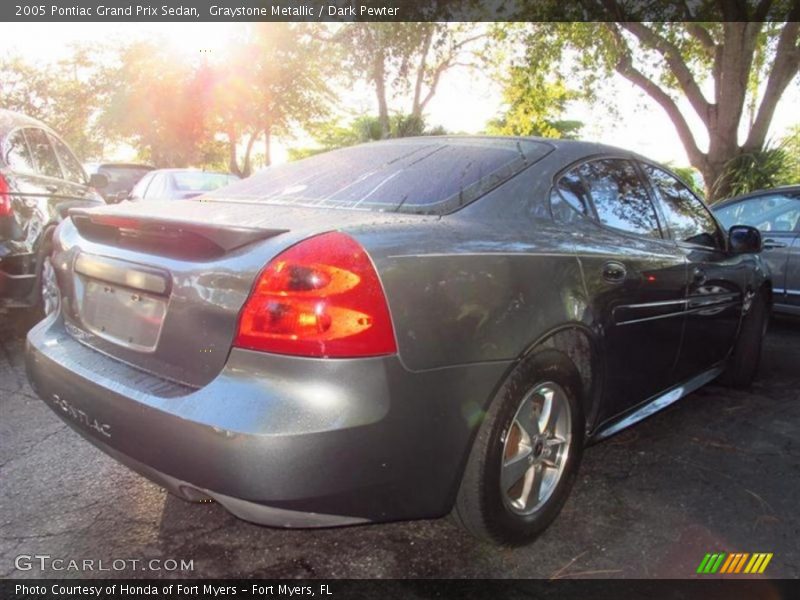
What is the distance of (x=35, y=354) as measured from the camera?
2.36m

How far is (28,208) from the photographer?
4750 millimetres

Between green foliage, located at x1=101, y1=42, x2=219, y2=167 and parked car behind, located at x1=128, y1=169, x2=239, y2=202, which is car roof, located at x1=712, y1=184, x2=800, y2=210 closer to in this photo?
parked car behind, located at x1=128, y1=169, x2=239, y2=202

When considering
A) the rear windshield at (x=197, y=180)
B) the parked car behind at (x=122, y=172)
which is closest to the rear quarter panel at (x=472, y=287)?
the rear windshield at (x=197, y=180)

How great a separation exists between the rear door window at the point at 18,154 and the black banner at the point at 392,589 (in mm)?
3759

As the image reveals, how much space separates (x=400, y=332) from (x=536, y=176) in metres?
1.09

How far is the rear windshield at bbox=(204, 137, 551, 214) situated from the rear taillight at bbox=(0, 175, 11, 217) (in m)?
2.45

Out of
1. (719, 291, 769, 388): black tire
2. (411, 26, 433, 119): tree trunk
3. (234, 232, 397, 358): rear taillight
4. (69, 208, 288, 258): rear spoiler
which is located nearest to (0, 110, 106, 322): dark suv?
(69, 208, 288, 258): rear spoiler

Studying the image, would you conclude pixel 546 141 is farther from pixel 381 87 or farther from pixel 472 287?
pixel 381 87

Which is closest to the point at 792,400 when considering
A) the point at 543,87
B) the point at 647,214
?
the point at 647,214

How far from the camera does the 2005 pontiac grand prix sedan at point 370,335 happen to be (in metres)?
1.71

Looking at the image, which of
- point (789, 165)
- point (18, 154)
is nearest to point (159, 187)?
point (18, 154)

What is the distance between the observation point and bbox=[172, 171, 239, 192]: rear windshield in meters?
9.55

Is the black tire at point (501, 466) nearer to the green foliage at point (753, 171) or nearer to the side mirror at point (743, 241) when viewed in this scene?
the side mirror at point (743, 241)

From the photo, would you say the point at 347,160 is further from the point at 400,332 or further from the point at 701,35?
the point at 701,35
